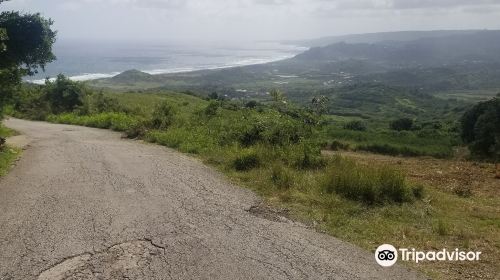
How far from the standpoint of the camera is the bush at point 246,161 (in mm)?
11008

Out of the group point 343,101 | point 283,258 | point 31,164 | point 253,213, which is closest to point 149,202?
point 253,213

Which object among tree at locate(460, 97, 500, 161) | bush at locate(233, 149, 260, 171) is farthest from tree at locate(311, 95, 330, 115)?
tree at locate(460, 97, 500, 161)

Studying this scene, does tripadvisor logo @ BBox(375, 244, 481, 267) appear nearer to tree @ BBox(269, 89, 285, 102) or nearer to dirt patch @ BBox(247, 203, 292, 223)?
dirt patch @ BBox(247, 203, 292, 223)

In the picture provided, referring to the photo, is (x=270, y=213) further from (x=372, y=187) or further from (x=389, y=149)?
(x=389, y=149)

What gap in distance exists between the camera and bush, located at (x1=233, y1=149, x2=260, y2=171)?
11.0m

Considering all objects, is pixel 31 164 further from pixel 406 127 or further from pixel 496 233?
pixel 406 127

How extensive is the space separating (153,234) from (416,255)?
3.68 meters

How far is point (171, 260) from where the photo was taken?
18.9ft

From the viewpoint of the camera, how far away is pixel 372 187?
329 inches

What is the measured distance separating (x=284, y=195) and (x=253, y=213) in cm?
102

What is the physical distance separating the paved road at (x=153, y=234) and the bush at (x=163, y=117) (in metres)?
7.65

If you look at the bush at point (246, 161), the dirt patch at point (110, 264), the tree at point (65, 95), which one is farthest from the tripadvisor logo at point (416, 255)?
the tree at point (65, 95)

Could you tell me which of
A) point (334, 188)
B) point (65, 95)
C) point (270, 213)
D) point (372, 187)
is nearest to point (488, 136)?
point (372, 187)

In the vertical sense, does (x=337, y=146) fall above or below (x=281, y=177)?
below
